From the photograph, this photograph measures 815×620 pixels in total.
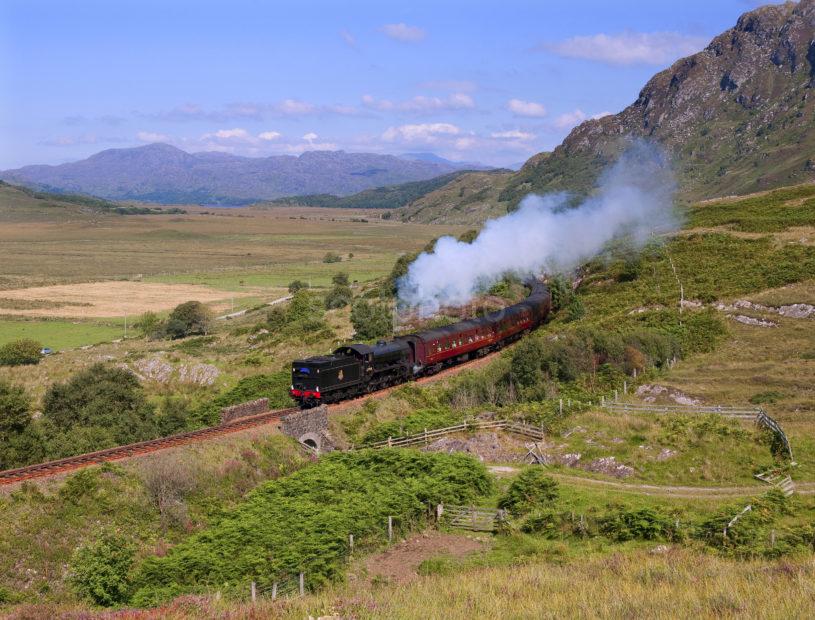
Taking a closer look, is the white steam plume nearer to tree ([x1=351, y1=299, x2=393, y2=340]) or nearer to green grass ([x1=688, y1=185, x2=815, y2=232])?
tree ([x1=351, y1=299, x2=393, y2=340])

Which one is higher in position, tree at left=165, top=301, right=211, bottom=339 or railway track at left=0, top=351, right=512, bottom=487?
railway track at left=0, top=351, right=512, bottom=487

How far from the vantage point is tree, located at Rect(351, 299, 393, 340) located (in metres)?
67.8

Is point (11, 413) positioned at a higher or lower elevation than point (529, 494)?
higher

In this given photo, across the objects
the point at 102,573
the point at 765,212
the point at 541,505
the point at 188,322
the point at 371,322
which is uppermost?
the point at 765,212

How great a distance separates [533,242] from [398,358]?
31.5 meters

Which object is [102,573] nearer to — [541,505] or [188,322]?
[541,505]

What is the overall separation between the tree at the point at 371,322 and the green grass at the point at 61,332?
3471cm

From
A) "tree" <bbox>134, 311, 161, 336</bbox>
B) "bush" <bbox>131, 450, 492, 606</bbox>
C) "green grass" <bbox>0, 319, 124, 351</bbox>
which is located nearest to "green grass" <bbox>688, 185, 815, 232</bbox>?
"bush" <bbox>131, 450, 492, 606</bbox>

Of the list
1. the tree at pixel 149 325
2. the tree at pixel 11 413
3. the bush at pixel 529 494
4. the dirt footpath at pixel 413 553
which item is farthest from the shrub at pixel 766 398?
the tree at pixel 149 325

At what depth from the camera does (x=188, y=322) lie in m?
→ 93.1

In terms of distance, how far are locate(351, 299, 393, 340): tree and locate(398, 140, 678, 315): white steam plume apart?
9.36 ft

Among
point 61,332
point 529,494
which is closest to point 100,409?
point 529,494

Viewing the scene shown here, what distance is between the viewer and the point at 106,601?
22656mm

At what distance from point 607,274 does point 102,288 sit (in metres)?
95.0
